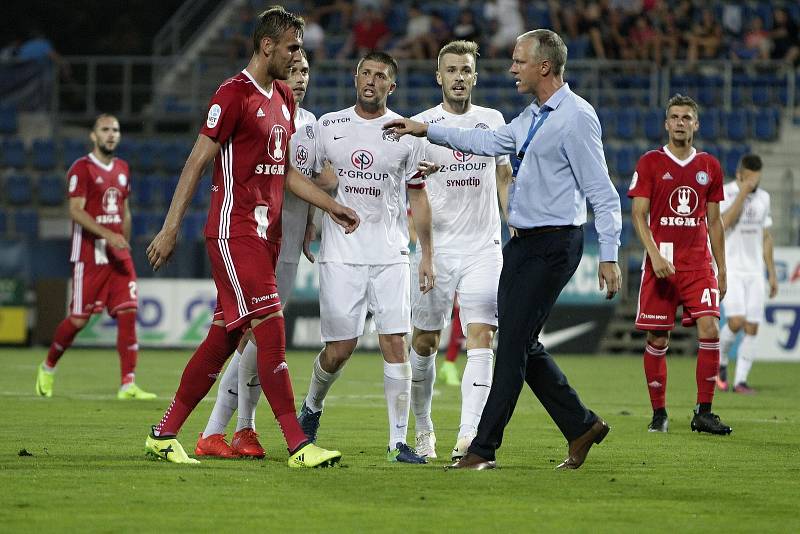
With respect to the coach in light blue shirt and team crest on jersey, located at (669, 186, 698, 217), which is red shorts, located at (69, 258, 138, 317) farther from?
the coach in light blue shirt

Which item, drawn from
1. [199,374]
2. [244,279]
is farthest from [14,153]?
[244,279]

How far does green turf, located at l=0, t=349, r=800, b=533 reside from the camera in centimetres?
547

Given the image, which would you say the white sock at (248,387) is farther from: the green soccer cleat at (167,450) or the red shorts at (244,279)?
the red shorts at (244,279)

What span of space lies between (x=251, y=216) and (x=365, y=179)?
0.85 meters

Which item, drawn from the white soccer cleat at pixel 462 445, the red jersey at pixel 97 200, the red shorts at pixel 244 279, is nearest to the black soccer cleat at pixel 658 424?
the white soccer cleat at pixel 462 445

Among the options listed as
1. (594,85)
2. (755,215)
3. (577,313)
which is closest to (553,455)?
(755,215)

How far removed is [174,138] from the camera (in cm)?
2434

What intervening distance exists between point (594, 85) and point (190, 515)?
18120mm

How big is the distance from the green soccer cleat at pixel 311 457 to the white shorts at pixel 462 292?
1.41 meters

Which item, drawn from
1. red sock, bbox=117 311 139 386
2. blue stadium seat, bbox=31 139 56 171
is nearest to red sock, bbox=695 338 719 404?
red sock, bbox=117 311 139 386

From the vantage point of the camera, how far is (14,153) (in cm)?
2322

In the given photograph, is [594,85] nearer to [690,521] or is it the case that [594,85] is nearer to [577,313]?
[577,313]

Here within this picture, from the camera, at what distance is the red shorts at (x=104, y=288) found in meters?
12.5

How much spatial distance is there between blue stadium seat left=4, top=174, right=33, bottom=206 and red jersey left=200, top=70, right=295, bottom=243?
54.4 ft
